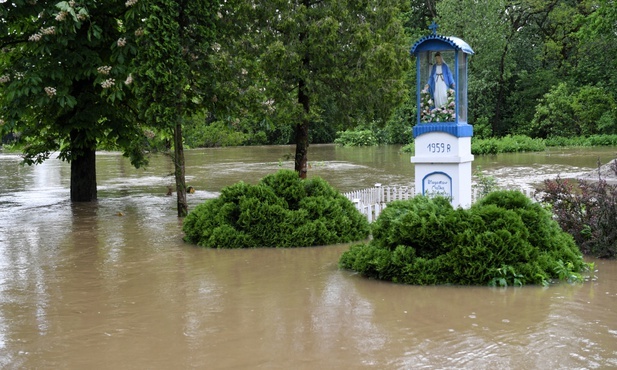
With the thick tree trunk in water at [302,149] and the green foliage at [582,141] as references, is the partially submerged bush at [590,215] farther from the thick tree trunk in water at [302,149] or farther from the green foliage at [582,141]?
the green foliage at [582,141]

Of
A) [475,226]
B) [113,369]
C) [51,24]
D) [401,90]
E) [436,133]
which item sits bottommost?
[113,369]

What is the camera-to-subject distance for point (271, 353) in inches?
235

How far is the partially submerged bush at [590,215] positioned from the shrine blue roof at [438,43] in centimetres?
297

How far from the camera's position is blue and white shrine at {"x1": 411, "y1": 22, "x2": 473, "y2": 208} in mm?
11641

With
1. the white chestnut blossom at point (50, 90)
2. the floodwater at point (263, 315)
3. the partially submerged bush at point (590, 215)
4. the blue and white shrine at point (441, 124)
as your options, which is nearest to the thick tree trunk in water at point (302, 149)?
the blue and white shrine at point (441, 124)

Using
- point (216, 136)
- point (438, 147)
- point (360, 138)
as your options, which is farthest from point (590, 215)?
point (216, 136)

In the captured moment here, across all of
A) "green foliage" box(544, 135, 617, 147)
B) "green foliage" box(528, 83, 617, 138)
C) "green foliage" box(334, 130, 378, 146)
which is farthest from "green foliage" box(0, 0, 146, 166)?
"green foliage" box(334, 130, 378, 146)

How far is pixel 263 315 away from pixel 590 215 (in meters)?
5.49

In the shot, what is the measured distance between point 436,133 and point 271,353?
6774 millimetres

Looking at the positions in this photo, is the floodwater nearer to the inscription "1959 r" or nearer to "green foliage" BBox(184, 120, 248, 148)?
the inscription "1959 r"

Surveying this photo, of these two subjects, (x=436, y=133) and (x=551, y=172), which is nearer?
(x=436, y=133)

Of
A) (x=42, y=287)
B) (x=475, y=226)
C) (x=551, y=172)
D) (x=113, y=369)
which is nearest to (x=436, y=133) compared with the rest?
(x=475, y=226)

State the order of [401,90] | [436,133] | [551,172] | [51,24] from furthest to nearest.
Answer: [551,172] < [401,90] < [51,24] < [436,133]

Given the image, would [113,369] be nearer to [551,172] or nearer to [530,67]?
[551,172]
